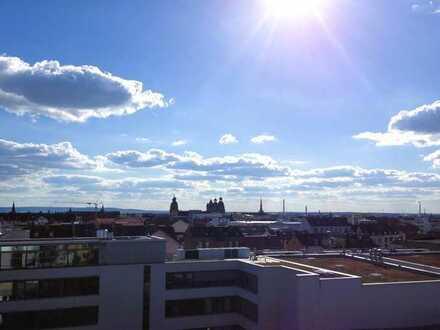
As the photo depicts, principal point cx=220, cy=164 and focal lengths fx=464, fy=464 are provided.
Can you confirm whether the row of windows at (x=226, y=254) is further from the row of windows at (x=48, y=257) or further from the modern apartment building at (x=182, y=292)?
the row of windows at (x=48, y=257)

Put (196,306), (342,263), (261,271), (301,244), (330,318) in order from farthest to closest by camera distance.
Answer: (301,244), (342,263), (196,306), (261,271), (330,318)

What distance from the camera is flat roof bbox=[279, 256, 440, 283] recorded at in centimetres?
3609

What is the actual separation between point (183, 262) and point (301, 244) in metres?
47.3

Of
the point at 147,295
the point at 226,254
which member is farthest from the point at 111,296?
the point at 226,254

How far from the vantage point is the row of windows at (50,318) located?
3268 cm

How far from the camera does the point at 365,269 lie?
132ft

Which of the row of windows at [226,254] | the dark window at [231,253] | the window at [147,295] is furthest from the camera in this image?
the dark window at [231,253]

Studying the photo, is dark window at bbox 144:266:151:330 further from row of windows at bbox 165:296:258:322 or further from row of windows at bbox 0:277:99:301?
row of windows at bbox 0:277:99:301

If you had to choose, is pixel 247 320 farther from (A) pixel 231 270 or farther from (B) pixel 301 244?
(B) pixel 301 244

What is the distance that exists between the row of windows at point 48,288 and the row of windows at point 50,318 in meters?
1.10

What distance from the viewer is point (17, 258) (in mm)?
33531

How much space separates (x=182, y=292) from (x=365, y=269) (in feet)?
52.5

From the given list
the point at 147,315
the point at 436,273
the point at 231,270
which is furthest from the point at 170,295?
the point at 436,273

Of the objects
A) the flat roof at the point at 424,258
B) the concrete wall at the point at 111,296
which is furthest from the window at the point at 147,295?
the flat roof at the point at 424,258
